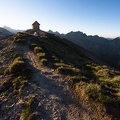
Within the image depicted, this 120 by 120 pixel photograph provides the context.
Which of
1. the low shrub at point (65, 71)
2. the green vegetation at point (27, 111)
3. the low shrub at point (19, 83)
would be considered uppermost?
the low shrub at point (65, 71)

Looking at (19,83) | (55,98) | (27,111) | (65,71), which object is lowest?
(27,111)

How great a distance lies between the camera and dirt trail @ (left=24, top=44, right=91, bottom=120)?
Answer: 16297 millimetres

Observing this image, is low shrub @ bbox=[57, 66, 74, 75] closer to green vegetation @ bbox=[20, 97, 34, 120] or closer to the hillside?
the hillside

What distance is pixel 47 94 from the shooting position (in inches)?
792

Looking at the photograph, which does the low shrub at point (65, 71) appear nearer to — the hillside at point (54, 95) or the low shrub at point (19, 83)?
the hillside at point (54, 95)

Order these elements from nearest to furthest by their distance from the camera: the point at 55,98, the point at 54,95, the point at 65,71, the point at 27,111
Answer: the point at 27,111, the point at 55,98, the point at 54,95, the point at 65,71

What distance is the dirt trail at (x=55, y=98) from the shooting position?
16.3 metres

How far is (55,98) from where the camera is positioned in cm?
1908

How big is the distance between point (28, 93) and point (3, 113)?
3517mm

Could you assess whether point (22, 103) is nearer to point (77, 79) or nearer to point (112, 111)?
point (77, 79)

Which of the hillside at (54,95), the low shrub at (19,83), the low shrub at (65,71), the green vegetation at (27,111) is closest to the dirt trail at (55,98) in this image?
the hillside at (54,95)

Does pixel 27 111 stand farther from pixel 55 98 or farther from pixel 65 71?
pixel 65 71

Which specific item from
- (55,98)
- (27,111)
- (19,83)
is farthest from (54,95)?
(19,83)

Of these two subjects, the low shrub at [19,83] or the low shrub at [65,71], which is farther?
the low shrub at [65,71]
